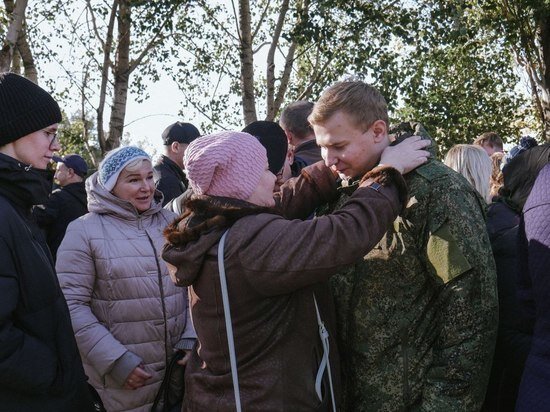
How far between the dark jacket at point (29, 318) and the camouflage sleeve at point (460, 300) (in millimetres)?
1452

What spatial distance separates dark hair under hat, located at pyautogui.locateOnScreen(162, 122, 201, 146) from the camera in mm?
5863

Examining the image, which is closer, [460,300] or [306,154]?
[460,300]

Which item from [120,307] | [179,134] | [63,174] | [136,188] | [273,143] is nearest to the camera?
[120,307]

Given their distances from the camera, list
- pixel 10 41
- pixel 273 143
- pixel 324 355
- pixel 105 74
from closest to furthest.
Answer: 1. pixel 324 355
2. pixel 273 143
3. pixel 10 41
4. pixel 105 74

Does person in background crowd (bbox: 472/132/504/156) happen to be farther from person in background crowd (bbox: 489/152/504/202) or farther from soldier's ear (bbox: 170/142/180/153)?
soldier's ear (bbox: 170/142/180/153)

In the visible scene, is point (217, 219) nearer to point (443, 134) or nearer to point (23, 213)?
point (23, 213)

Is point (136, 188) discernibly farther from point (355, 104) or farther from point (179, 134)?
point (179, 134)

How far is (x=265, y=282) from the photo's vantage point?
215 cm

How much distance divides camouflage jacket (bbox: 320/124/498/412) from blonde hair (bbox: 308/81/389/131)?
0.51 feet

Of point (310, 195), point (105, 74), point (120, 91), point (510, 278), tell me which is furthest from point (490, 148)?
point (105, 74)

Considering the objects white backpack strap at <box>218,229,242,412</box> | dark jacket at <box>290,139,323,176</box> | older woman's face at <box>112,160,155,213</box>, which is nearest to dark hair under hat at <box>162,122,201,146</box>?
dark jacket at <box>290,139,323,176</box>

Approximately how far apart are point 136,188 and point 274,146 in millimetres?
903

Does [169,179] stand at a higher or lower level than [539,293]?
higher

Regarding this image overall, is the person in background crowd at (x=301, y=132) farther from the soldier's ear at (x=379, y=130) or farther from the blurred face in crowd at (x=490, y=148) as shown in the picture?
the blurred face in crowd at (x=490, y=148)
